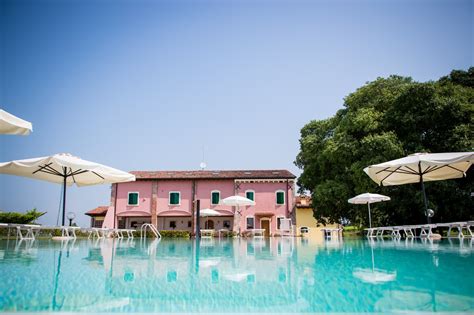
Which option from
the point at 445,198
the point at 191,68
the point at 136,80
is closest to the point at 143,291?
the point at 191,68

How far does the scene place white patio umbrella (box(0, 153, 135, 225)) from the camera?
915cm

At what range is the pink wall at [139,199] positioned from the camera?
27734 mm

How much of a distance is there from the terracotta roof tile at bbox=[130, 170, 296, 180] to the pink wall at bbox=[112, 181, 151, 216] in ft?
2.66

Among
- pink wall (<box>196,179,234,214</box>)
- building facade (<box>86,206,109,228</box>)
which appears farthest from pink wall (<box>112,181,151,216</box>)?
building facade (<box>86,206,109,228</box>)

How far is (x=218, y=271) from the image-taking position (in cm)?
436

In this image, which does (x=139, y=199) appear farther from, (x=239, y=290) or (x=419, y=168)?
(x=239, y=290)

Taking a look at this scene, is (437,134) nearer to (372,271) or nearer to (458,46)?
(458,46)

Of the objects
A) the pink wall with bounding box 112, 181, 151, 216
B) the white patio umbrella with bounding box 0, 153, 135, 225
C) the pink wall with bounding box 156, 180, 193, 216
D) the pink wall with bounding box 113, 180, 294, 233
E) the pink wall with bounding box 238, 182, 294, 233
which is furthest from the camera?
the pink wall with bounding box 112, 181, 151, 216

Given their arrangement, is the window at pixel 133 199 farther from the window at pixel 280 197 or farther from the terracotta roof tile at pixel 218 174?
the window at pixel 280 197

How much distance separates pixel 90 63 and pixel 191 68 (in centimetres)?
406

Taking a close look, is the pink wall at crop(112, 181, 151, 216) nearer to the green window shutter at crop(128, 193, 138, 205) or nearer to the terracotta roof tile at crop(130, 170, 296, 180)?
the green window shutter at crop(128, 193, 138, 205)

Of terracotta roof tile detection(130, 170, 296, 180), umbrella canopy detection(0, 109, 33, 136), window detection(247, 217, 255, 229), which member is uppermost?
terracotta roof tile detection(130, 170, 296, 180)

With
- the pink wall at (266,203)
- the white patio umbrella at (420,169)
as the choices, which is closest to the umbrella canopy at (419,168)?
the white patio umbrella at (420,169)

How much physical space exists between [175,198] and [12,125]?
22.0 metres
